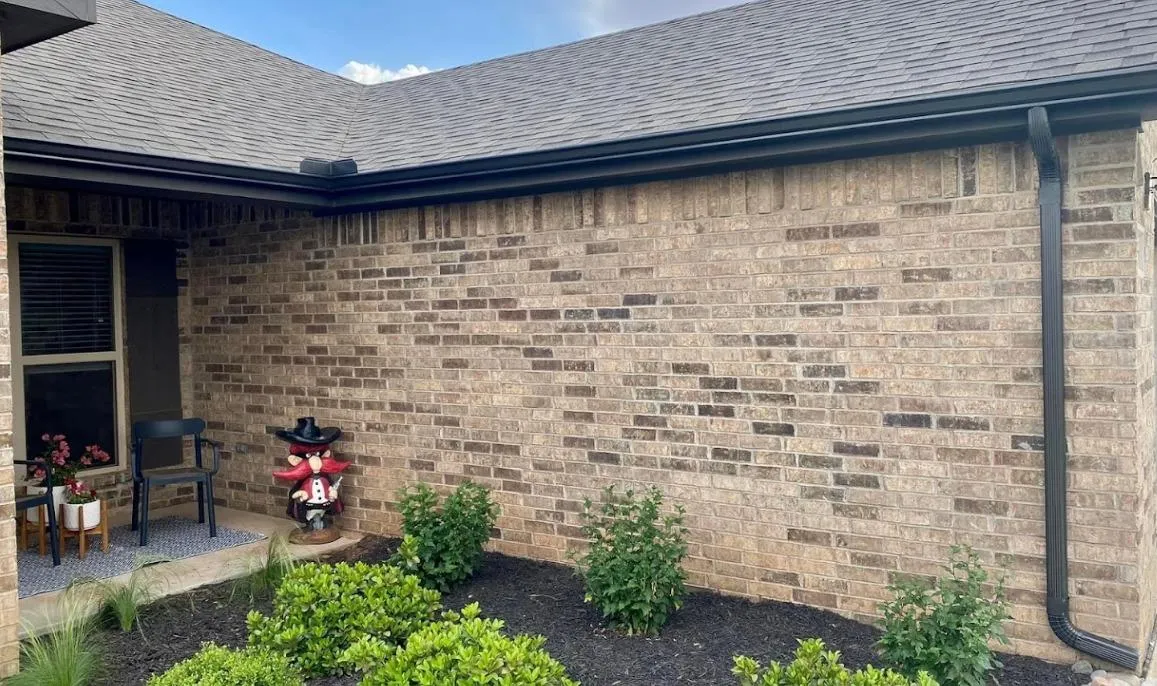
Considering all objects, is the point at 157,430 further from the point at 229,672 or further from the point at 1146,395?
the point at 1146,395

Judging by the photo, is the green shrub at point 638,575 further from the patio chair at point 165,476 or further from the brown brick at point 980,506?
the patio chair at point 165,476

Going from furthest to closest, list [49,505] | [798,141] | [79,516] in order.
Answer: [79,516] < [49,505] < [798,141]

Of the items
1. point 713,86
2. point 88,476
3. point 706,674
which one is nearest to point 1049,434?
point 706,674

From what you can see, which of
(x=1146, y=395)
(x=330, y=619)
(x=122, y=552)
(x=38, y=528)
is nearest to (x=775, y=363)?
(x=1146, y=395)

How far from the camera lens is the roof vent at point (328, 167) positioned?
6016 millimetres

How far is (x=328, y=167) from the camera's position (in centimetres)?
610

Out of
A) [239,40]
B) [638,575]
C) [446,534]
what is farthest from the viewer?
[239,40]

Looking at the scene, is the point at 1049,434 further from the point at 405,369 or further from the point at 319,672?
the point at 405,369

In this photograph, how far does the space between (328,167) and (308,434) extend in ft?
6.28

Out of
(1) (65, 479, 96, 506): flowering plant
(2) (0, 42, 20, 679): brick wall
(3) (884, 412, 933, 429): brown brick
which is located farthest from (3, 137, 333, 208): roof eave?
(3) (884, 412, 933, 429): brown brick

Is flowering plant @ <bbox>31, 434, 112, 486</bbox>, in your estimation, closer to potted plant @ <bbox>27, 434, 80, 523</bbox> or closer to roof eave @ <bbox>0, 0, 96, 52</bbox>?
potted plant @ <bbox>27, 434, 80, 523</bbox>

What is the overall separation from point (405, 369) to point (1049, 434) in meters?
4.08

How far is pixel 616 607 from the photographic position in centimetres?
427

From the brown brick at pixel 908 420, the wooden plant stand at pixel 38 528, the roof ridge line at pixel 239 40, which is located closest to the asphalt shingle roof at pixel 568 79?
the roof ridge line at pixel 239 40
